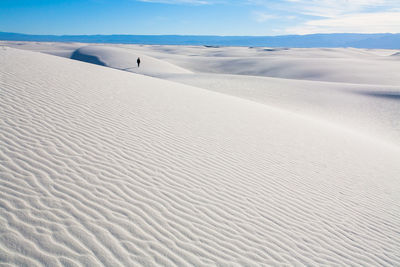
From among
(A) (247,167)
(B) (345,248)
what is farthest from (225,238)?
(A) (247,167)

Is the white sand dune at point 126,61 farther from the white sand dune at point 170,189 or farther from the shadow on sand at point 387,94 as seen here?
the white sand dune at point 170,189

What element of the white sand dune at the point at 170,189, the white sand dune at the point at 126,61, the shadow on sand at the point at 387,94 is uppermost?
the white sand dune at the point at 126,61

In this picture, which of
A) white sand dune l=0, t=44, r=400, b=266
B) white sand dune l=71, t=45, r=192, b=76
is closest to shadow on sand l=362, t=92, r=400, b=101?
white sand dune l=0, t=44, r=400, b=266

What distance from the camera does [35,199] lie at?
11.7ft

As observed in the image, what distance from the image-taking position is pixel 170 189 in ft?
14.5

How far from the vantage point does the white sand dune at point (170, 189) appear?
326 cm

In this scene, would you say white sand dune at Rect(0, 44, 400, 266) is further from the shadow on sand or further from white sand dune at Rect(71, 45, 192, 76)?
white sand dune at Rect(71, 45, 192, 76)

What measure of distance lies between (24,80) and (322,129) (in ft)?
32.6

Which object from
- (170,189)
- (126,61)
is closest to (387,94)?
(170,189)

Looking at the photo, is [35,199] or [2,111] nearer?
[35,199]

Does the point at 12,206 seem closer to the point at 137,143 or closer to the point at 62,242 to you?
the point at 62,242

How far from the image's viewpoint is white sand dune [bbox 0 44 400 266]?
326cm

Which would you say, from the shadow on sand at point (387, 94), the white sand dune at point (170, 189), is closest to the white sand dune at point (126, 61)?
the shadow on sand at point (387, 94)

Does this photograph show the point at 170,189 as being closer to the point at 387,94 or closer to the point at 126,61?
the point at 387,94
